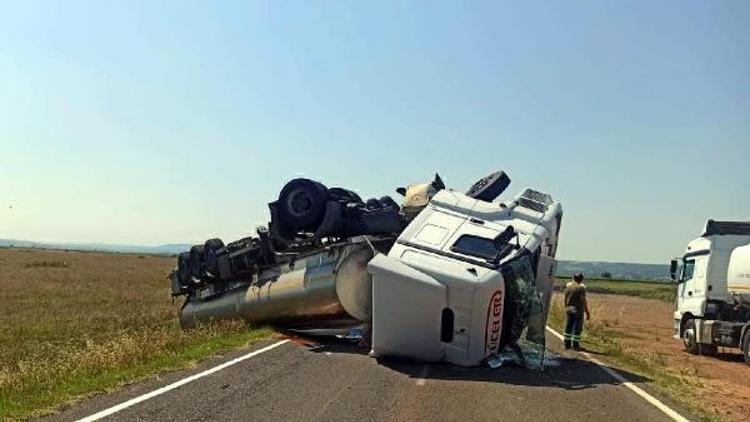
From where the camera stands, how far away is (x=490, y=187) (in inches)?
599

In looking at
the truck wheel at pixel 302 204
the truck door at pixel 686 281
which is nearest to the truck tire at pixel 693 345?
the truck door at pixel 686 281

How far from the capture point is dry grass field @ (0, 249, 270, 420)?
8523 mm

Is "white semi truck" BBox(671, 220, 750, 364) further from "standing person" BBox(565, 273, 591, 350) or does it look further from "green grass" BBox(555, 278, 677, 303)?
"green grass" BBox(555, 278, 677, 303)

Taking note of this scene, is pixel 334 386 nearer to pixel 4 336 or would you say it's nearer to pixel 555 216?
pixel 555 216

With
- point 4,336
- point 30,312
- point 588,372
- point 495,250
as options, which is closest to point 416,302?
point 495,250

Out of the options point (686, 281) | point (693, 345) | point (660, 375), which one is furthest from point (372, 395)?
point (686, 281)

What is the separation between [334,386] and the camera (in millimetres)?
9062

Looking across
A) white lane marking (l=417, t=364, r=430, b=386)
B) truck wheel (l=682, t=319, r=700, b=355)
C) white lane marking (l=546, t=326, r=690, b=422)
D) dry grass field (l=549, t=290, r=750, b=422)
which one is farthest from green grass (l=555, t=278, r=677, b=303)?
white lane marking (l=417, t=364, r=430, b=386)

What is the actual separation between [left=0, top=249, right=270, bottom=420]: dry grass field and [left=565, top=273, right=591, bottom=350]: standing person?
629 centimetres

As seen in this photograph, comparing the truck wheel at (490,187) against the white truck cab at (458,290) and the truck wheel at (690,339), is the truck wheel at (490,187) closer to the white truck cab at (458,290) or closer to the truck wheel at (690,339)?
the white truck cab at (458,290)

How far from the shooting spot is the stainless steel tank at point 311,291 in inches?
534

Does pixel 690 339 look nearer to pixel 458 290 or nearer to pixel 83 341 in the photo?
pixel 458 290

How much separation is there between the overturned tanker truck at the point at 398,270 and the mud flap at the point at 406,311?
1 cm

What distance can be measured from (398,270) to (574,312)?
651cm
